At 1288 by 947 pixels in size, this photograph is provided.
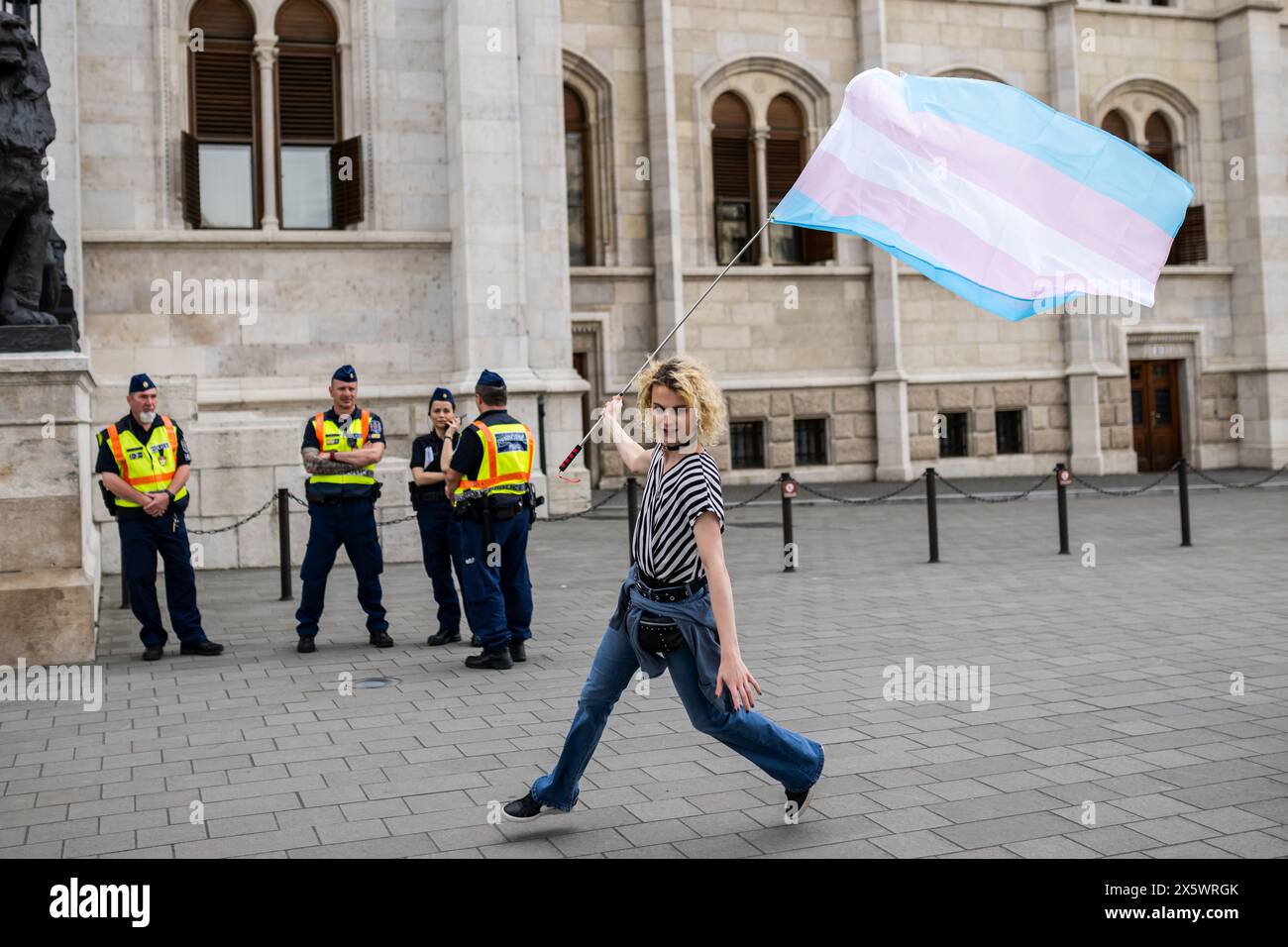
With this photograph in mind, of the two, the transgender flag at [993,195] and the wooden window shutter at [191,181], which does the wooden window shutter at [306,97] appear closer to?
the wooden window shutter at [191,181]

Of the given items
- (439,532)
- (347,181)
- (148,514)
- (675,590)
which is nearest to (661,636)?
(675,590)

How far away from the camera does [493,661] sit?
793cm

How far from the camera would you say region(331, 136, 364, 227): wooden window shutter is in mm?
17906

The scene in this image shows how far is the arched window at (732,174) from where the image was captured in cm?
2514

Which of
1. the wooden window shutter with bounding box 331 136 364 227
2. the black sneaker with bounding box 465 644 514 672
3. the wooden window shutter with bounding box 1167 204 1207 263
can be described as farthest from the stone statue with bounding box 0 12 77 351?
the wooden window shutter with bounding box 1167 204 1207 263

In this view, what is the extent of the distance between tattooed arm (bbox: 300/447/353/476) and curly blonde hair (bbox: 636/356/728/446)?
Answer: 16.2 ft

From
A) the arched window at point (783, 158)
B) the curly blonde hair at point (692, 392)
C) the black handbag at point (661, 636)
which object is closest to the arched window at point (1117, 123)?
the arched window at point (783, 158)

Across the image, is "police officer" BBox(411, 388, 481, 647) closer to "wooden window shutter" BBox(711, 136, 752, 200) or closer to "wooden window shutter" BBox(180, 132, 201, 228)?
"wooden window shutter" BBox(180, 132, 201, 228)

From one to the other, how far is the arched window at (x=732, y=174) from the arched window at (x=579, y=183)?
2702mm
